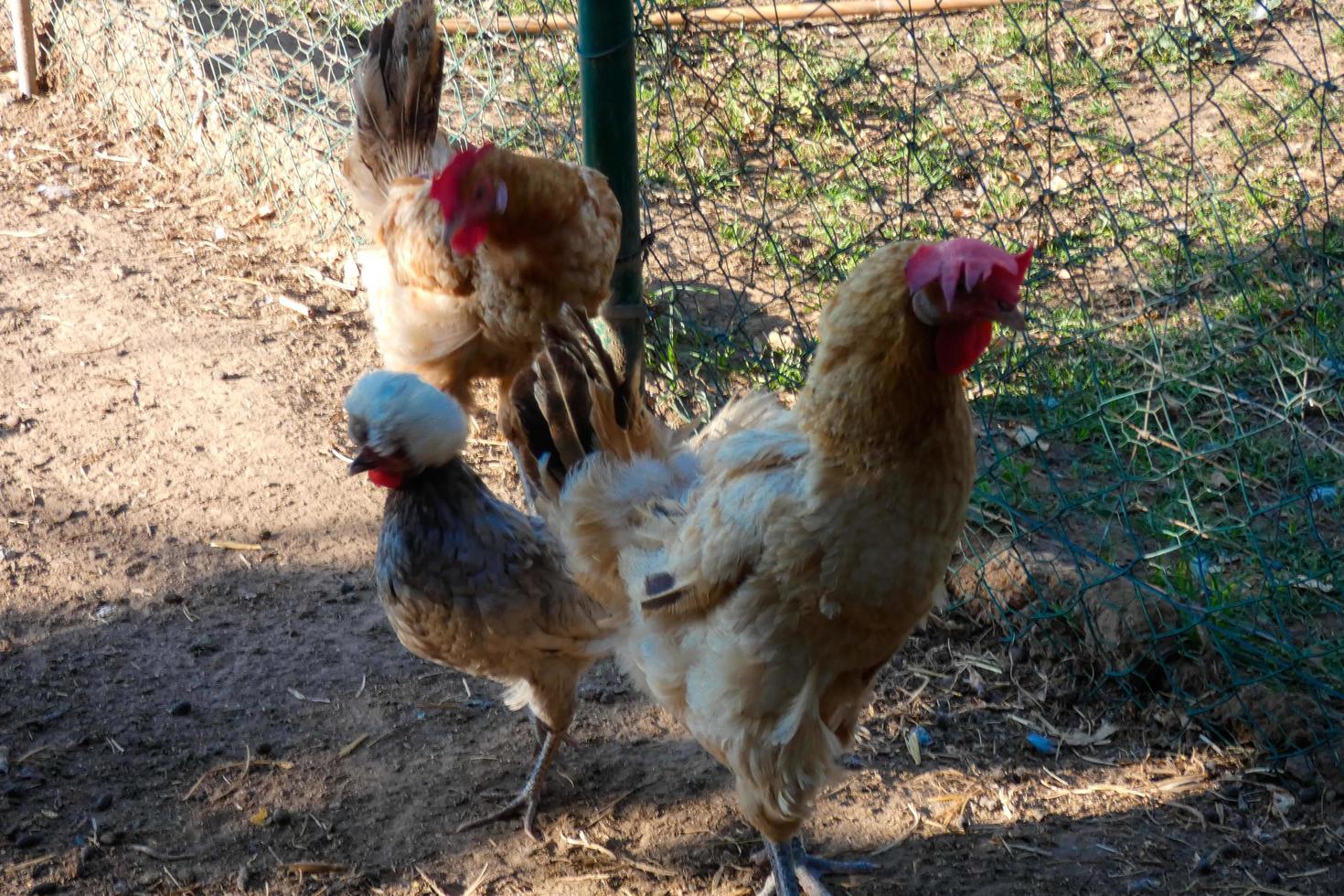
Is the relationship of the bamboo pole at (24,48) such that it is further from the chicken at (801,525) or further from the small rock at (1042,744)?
the small rock at (1042,744)

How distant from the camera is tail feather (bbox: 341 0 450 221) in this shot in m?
4.52

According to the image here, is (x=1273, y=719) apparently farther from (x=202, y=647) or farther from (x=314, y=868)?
(x=202, y=647)

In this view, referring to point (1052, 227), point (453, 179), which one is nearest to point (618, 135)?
point (453, 179)

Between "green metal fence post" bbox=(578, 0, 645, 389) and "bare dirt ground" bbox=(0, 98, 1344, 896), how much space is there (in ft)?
2.75

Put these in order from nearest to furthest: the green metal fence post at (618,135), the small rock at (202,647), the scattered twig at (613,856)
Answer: the scattered twig at (613,856), the small rock at (202,647), the green metal fence post at (618,135)

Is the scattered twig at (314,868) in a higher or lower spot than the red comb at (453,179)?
A: lower

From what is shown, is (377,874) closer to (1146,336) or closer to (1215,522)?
(1215,522)

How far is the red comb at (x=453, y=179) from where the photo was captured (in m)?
3.84

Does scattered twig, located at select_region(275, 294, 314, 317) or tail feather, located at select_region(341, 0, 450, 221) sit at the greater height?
tail feather, located at select_region(341, 0, 450, 221)

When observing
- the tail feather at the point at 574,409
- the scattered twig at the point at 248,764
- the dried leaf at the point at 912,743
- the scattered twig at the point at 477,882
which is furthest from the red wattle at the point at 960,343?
the scattered twig at the point at 248,764

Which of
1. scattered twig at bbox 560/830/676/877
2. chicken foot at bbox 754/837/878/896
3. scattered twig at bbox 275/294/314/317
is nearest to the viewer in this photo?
chicken foot at bbox 754/837/878/896

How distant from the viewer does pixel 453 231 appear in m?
3.87

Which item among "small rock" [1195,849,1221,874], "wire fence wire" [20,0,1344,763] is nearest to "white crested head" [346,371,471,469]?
"wire fence wire" [20,0,1344,763]

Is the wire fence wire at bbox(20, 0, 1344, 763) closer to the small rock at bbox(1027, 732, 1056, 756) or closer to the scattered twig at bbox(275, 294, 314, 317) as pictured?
the small rock at bbox(1027, 732, 1056, 756)
